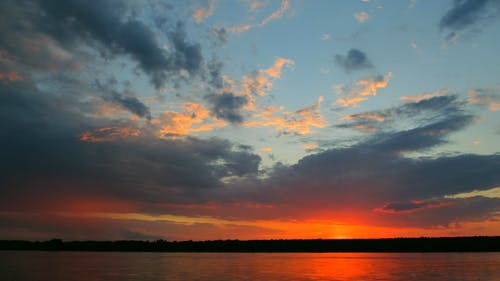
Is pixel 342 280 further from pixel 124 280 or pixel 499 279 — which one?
pixel 124 280

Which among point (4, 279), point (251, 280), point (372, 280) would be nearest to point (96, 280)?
point (4, 279)

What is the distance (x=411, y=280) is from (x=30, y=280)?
52.4m

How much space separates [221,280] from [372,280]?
2124cm

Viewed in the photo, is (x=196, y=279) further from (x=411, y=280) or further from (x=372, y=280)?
(x=411, y=280)

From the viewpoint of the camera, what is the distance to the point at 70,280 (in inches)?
2356

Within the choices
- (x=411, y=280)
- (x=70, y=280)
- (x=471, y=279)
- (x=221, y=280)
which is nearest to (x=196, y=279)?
(x=221, y=280)

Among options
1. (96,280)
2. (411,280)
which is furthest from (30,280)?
(411,280)

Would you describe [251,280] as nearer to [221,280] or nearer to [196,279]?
[221,280]

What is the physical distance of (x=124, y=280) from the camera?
191 ft

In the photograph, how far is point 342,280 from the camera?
60.3m

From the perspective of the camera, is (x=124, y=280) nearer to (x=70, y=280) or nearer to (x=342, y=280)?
(x=70, y=280)

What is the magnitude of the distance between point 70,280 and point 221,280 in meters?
21.0

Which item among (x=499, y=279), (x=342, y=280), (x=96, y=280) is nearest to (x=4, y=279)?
(x=96, y=280)

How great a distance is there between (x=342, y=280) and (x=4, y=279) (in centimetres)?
4617
